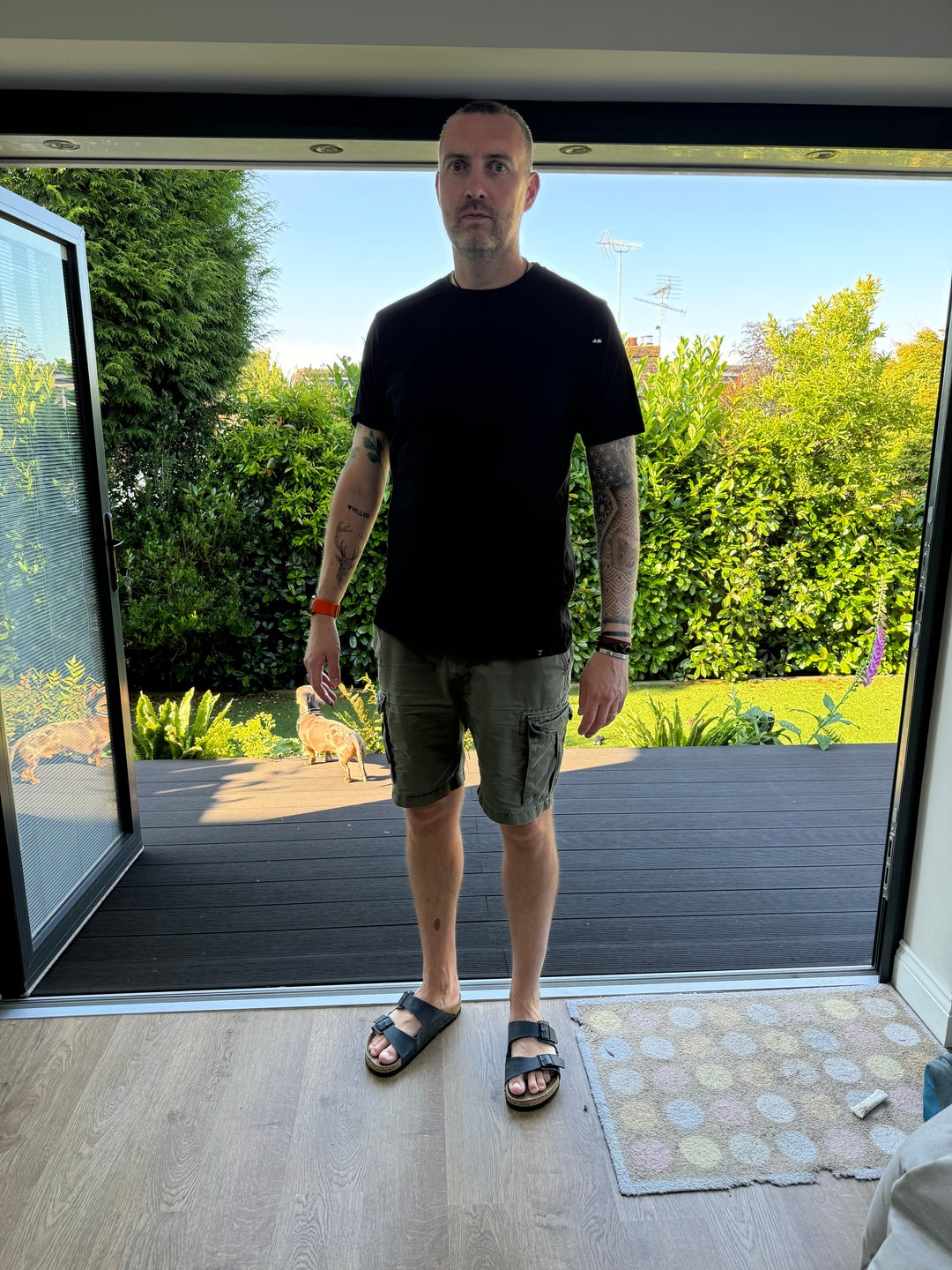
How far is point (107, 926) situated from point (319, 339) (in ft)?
14.4

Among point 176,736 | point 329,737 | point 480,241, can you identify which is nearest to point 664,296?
point 329,737

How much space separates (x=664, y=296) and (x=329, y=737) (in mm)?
3819

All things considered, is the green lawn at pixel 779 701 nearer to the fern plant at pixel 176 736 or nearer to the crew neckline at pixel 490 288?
the fern plant at pixel 176 736

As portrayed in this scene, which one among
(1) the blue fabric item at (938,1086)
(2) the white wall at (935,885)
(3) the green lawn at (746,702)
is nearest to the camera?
(1) the blue fabric item at (938,1086)

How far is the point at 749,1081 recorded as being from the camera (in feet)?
5.62

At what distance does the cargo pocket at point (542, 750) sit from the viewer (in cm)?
160

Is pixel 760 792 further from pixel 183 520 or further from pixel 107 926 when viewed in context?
pixel 183 520

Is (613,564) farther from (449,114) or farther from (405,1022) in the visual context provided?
(405,1022)

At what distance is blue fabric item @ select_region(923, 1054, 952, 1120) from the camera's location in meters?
1.30

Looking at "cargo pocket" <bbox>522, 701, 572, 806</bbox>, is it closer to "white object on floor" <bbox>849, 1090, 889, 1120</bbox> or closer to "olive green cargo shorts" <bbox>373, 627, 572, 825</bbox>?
"olive green cargo shorts" <bbox>373, 627, 572, 825</bbox>

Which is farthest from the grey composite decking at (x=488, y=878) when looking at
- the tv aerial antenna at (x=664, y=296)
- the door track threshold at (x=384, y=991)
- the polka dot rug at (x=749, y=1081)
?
the tv aerial antenna at (x=664, y=296)

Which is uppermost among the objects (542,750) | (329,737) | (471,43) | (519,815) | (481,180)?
(471,43)

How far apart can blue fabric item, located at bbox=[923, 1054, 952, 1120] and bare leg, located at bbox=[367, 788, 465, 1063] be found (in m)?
0.88

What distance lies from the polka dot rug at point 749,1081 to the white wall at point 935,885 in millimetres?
64
